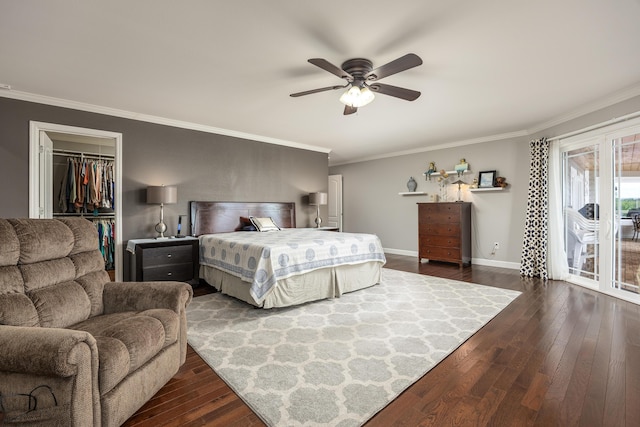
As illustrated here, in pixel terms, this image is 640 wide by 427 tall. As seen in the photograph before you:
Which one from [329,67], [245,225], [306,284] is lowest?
[306,284]

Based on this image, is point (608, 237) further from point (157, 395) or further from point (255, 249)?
point (157, 395)

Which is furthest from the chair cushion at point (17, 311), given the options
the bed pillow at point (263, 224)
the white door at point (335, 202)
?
the white door at point (335, 202)

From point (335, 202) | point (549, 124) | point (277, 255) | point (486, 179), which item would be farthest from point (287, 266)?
point (335, 202)

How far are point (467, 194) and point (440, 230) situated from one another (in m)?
0.98

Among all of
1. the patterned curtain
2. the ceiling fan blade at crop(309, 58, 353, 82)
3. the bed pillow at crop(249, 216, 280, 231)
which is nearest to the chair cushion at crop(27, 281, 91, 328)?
the ceiling fan blade at crop(309, 58, 353, 82)

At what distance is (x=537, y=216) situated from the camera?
507 centimetres

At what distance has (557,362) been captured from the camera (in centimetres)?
227

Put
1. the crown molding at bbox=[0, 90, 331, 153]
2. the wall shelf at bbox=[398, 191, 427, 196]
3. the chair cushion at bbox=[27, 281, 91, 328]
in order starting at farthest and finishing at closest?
the wall shelf at bbox=[398, 191, 427, 196]
the crown molding at bbox=[0, 90, 331, 153]
the chair cushion at bbox=[27, 281, 91, 328]

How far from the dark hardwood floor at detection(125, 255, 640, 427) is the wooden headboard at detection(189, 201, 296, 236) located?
3.01 metres

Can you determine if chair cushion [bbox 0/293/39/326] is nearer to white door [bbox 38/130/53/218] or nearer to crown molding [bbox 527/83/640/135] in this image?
white door [bbox 38/130/53/218]

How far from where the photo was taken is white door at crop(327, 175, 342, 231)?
28.8ft

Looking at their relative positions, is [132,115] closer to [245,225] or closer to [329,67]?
[245,225]

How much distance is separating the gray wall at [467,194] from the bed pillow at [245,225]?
11.8ft

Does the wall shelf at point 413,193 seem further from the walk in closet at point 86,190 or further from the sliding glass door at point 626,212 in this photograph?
the walk in closet at point 86,190
